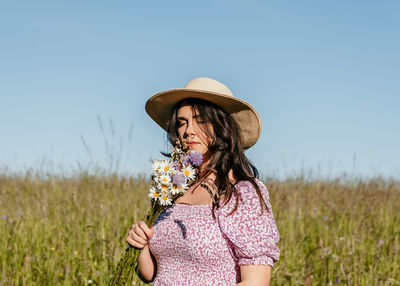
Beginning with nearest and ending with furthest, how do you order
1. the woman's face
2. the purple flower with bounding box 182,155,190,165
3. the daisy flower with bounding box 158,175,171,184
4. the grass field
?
1. the daisy flower with bounding box 158,175,171,184
2. the purple flower with bounding box 182,155,190,165
3. the woman's face
4. the grass field

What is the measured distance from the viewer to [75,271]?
3553 mm

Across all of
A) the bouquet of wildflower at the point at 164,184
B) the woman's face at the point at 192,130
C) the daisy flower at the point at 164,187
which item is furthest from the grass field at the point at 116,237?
the daisy flower at the point at 164,187

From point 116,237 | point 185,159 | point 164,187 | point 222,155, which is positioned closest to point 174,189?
point 164,187

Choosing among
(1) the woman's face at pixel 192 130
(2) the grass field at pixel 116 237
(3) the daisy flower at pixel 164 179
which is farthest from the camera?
(2) the grass field at pixel 116 237

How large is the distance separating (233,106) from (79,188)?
354cm

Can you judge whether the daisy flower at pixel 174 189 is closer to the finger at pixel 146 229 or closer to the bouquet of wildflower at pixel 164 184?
the bouquet of wildflower at pixel 164 184

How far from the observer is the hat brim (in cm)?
239

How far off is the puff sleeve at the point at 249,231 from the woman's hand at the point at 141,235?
365mm

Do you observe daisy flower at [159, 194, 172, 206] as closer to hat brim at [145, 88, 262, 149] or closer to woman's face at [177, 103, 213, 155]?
woman's face at [177, 103, 213, 155]

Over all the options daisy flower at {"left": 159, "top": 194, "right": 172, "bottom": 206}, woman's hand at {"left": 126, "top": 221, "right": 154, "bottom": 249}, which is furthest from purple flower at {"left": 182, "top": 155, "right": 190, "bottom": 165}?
woman's hand at {"left": 126, "top": 221, "right": 154, "bottom": 249}

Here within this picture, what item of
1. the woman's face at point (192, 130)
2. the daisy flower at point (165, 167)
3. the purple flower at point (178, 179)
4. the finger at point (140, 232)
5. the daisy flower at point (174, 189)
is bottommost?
the finger at point (140, 232)

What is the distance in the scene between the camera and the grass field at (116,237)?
11.0 ft

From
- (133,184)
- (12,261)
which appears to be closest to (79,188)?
(133,184)

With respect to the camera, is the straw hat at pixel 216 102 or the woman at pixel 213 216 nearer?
the woman at pixel 213 216
